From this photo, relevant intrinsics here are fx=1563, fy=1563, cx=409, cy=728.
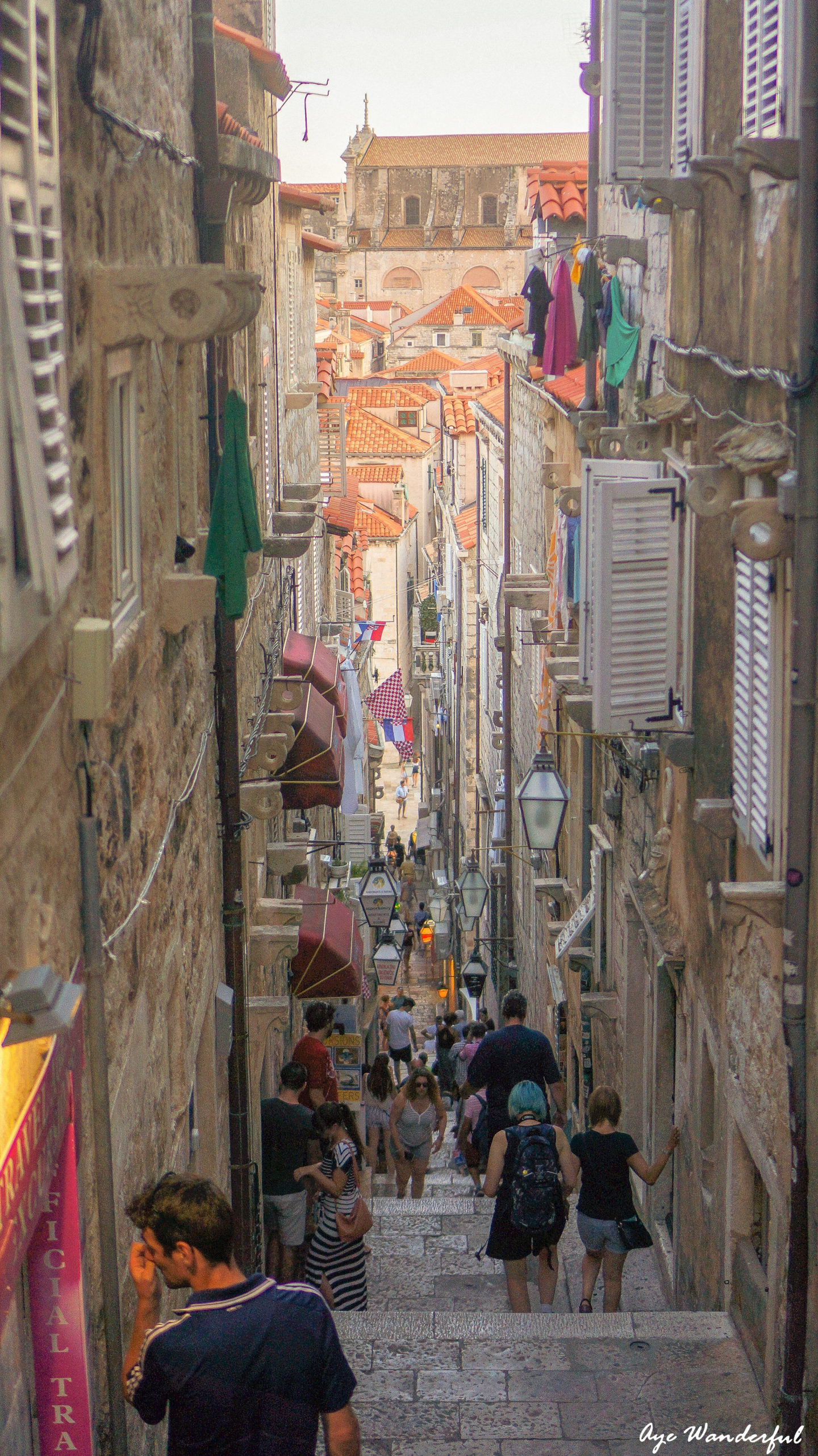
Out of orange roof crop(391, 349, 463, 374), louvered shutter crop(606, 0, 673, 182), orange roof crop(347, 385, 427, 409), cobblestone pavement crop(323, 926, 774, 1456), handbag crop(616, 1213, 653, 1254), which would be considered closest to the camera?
cobblestone pavement crop(323, 926, 774, 1456)

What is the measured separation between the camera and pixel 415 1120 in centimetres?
1248

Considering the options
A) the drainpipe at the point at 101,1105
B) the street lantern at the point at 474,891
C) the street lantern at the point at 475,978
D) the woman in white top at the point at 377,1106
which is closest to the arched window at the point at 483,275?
the street lantern at the point at 475,978

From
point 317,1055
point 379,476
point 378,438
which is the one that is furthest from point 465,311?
point 317,1055

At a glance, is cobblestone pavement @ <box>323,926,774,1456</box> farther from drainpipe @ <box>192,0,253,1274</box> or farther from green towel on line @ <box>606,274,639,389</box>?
green towel on line @ <box>606,274,639,389</box>

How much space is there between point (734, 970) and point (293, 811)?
35.2ft

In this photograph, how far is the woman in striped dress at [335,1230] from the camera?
336 inches

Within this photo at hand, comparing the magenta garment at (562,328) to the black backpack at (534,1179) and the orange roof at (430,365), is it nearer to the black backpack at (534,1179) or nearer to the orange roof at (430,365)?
the black backpack at (534,1179)

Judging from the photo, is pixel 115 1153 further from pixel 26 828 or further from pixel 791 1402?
pixel 791 1402

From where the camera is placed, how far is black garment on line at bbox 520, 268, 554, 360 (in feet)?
47.3

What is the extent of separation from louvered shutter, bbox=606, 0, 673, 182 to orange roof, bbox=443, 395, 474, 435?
30.1 m

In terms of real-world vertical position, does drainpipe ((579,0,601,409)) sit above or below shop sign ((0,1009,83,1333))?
above

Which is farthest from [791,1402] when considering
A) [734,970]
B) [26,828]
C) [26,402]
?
[26,402]

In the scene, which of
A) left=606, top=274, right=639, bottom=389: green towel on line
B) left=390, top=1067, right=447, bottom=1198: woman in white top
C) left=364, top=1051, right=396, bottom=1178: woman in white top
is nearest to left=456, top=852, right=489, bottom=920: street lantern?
left=364, top=1051, right=396, bottom=1178: woman in white top

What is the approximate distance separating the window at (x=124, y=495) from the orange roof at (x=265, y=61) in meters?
6.02
